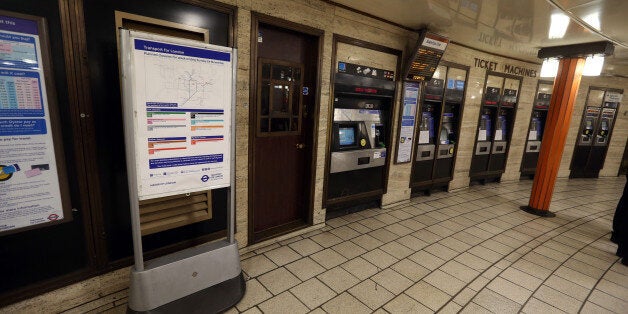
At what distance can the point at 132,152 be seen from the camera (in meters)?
1.90

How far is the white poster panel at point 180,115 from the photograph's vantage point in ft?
6.23

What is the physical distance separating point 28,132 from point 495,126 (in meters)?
7.17

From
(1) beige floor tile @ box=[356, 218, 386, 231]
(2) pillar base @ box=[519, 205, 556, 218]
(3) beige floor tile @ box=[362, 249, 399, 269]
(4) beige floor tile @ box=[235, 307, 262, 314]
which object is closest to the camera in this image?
(4) beige floor tile @ box=[235, 307, 262, 314]

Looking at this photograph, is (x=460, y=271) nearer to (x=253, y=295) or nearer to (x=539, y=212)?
(x=253, y=295)

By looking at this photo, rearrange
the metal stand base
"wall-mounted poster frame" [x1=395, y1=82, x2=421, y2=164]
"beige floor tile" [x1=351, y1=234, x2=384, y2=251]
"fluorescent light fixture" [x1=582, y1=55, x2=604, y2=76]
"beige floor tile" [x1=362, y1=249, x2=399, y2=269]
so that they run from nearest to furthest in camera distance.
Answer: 1. the metal stand base
2. "beige floor tile" [x1=362, y1=249, x2=399, y2=269]
3. "beige floor tile" [x1=351, y1=234, x2=384, y2=251]
4. "fluorescent light fixture" [x1=582, y1=55, x2=604, y2=76]
5. "wall-mounted poster frame" [x1=395, y1=82, x2=421, y2=164]

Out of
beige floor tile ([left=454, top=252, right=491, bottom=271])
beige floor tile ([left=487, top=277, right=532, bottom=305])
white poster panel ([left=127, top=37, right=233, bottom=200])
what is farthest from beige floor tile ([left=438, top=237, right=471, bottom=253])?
white poster panel ([left=127, top=37, right=233, bottom=200])

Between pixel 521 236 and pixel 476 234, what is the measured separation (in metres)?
0.65

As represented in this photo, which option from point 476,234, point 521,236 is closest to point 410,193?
point 476,234

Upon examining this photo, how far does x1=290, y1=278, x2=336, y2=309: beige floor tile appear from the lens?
2.52 m

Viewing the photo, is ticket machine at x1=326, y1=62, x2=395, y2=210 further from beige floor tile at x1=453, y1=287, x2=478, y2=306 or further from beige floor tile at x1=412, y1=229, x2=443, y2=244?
beige floor tile at x1=453, y1=287, x2=478, y2=306

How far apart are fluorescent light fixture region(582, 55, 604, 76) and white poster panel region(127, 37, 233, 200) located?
553 cm

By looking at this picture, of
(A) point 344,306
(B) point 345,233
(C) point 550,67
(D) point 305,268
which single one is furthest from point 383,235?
(C) point 550,67

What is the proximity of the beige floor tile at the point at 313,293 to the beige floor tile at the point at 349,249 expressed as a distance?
0.64 meters

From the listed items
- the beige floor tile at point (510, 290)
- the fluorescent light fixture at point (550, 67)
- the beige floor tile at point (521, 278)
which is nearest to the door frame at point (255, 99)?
the beige floor tile at point (510, 290)
